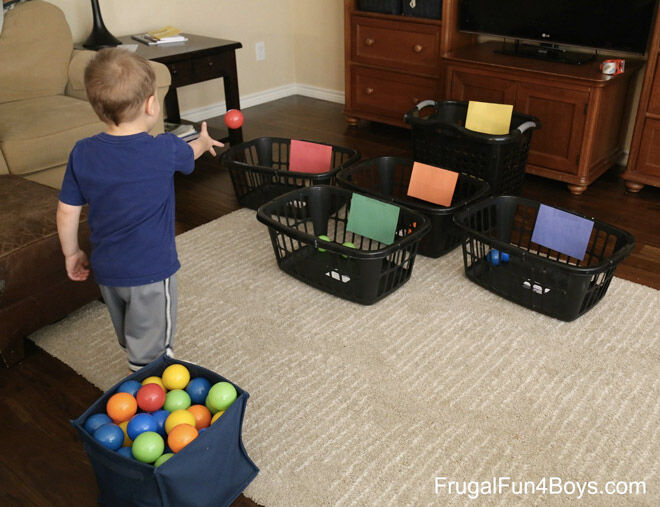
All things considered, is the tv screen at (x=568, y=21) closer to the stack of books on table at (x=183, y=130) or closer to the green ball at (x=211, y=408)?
the stack of books on table at (x=183, y=130)

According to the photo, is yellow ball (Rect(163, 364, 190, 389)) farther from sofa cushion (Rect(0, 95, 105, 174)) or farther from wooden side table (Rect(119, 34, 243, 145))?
wooden side table (Rect(119, 34, 243, 145))

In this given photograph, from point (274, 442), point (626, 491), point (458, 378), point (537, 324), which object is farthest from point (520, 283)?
point (274, 442)

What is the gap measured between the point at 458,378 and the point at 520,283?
0.48m

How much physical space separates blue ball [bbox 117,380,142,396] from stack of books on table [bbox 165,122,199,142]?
2047mm

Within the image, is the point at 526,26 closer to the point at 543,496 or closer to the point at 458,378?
the point at 458,378

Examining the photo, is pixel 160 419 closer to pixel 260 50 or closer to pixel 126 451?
pixel 126 451

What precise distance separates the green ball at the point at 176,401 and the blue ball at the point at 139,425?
59 mm

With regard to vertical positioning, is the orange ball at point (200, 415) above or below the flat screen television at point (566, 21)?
below

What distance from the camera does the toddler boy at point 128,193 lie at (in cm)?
130

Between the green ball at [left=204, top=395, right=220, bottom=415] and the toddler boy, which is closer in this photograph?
the toddler boy

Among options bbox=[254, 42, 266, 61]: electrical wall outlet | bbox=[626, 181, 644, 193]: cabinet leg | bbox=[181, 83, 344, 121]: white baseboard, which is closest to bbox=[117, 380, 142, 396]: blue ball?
bbox=[626, 181, 644, 193]: cabinet leg

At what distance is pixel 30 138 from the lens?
2443mm

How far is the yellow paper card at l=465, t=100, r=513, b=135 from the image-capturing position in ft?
8.97

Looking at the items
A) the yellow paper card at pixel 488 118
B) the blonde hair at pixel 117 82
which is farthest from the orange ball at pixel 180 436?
the yellow paper card at pixel 488 118
